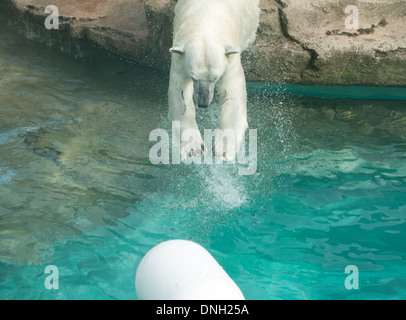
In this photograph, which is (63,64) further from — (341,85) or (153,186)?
(341,85)

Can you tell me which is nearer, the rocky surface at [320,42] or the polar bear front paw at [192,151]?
the polar bear front paw at [192,151]

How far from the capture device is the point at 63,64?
21.9ft

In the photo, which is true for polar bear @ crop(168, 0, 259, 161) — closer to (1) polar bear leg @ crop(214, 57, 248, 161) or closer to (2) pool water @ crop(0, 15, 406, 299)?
(1) polar bear leg @ crop(214, 57, 248, 161)

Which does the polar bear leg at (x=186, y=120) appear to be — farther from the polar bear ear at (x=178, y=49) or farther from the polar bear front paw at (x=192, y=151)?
the polar bear ear at (x=178, y=49)

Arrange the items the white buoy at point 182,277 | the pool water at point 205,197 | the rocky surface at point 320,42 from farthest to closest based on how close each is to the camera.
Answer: the rocky surface at point 320,42, the pool water at point 205,197, the white buoy at point 182,277

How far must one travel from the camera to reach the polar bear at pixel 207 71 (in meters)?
3.68

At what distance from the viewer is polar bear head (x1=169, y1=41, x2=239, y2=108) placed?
3.65 m

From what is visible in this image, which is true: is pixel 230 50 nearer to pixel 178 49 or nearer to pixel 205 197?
pixel 178 49

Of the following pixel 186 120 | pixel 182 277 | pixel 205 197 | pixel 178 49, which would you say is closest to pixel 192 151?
pixel 186 120

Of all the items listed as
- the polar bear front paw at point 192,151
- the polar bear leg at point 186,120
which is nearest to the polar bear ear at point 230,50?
the polar bear leg at point 186,120

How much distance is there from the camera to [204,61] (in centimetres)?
368

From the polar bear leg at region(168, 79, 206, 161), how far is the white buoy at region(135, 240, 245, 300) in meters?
1.86

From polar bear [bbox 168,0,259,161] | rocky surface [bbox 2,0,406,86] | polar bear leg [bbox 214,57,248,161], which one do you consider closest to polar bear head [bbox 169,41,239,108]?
polar bear [bbox 168,0,259,161]

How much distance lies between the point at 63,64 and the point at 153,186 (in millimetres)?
3160
